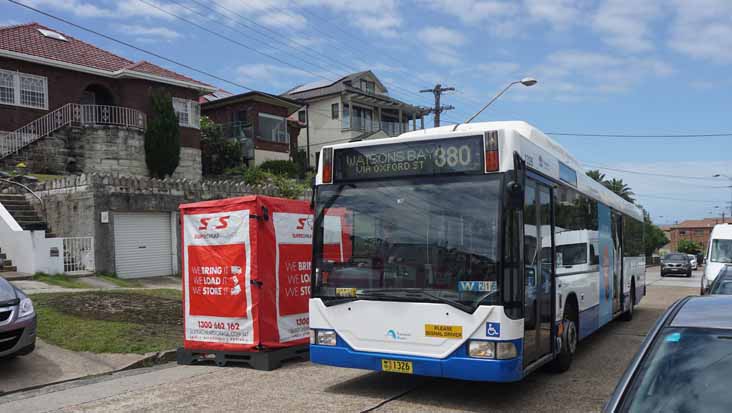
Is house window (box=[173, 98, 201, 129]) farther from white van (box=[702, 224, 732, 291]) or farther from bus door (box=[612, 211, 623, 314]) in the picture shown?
bus door (box=[612, 211, 623, 314])

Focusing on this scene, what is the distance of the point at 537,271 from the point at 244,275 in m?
4.17

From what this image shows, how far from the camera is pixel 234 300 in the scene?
30.3 ft

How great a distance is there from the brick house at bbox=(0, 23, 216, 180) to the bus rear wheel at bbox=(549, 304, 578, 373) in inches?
940

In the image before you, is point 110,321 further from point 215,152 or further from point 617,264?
point 215,152

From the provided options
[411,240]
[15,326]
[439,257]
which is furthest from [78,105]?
[439,257]

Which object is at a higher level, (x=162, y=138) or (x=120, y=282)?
(x=162, y=138)

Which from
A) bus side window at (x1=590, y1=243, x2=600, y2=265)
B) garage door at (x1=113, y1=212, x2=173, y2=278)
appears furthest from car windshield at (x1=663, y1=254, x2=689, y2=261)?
bus side window at (x1=590, y1=243, x2=600, y2=265)

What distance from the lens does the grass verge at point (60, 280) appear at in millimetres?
16109

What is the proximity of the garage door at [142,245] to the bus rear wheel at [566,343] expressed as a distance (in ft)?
48.0

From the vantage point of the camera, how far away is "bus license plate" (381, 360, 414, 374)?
22.2 feet

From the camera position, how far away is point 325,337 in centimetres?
734

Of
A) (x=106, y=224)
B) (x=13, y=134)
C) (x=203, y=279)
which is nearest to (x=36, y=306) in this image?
(x=203, y=279)

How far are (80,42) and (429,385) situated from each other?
32.6 metres

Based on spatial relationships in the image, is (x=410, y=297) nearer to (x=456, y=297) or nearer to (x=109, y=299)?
(x=456, y=297)
